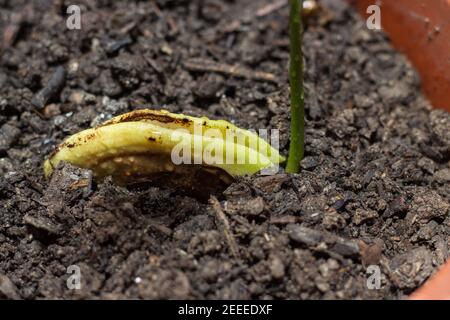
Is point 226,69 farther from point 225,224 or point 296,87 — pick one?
point 225,224

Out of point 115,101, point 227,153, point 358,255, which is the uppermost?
point 115,101

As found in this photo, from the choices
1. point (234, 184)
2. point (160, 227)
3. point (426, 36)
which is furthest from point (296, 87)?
point (426, 36)

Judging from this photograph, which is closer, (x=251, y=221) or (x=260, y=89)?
(x=251, y=221)

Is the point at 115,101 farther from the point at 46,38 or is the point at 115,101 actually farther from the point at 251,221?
the point at 251,221

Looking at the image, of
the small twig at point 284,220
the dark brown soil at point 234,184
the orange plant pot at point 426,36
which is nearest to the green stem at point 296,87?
the dark brown soil at point 234,184

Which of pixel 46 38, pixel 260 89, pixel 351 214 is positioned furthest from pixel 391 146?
pixel 46 38

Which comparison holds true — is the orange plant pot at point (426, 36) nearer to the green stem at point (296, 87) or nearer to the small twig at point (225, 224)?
the green stem at point (296, 87)
